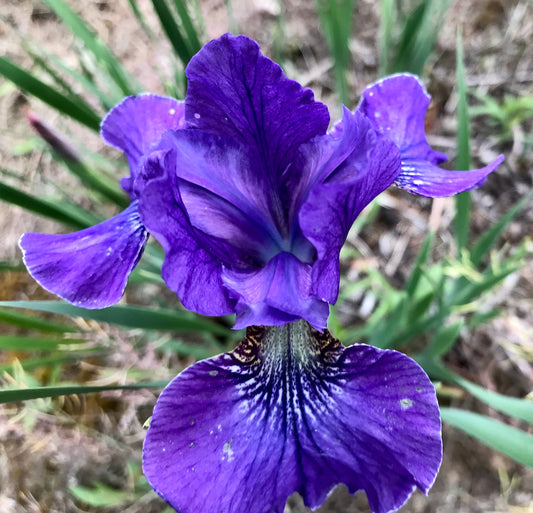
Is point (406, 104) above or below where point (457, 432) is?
above

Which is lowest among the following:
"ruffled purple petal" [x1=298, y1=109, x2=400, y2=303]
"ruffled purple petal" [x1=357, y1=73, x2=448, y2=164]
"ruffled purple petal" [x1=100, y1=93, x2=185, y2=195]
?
"ruffled purple petal" [x1=357, y1=73, x2=448, y2=164]

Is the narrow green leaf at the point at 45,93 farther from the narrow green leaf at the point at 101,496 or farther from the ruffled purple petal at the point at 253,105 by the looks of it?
the narrow green leaf at the point at 101,496

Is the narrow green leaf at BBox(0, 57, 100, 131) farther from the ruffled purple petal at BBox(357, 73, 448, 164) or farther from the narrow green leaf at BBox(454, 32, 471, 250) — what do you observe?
the narrow green leaf at BBox(454, 32, 471, 250)

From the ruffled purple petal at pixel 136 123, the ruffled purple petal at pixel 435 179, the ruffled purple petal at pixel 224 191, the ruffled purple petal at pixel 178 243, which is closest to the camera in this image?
the ruffled purple petal at pixel 178 243

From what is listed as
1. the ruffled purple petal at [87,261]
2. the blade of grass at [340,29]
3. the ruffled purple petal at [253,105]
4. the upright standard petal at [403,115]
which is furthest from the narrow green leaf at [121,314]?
the blade of grass at [340,29]

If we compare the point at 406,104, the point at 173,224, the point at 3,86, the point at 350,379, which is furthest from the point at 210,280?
the point at 3,86

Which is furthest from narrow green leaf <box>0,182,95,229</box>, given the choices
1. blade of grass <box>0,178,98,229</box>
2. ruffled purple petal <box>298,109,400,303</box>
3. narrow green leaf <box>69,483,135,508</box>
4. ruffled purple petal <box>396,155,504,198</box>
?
narrow green leaf <box>69,483,135,508</box>

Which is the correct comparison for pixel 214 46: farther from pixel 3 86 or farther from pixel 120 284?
pixel 3 86
